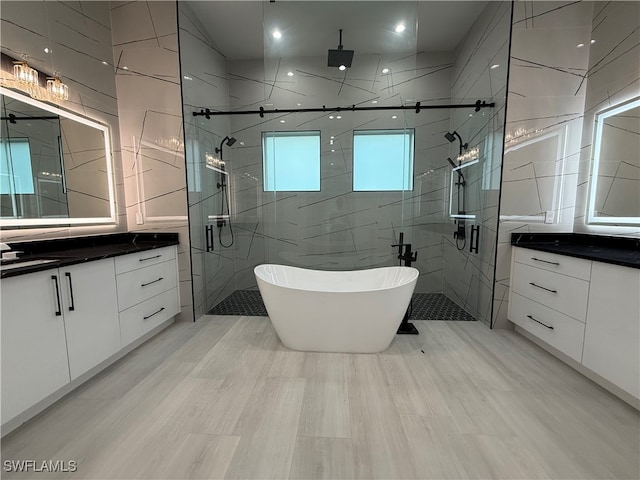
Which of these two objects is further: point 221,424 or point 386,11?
point 386,11

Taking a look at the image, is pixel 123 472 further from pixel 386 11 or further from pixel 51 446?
pixel 386 11

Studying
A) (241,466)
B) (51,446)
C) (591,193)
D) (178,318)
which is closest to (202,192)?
(178,318)

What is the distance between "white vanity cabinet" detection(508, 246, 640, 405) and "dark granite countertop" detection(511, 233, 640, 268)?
0.13ft

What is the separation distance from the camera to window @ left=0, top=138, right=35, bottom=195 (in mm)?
1669

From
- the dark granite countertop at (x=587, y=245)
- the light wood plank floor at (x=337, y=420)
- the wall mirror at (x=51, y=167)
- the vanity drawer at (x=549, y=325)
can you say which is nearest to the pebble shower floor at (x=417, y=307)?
the vanity drawer at (x=549, y=325)

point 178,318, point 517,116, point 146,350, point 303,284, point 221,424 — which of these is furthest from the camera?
point 178,318

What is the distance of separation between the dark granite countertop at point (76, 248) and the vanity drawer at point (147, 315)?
463 mm

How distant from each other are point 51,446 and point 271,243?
6.54 ft

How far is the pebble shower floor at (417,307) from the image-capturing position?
2822 millimetres

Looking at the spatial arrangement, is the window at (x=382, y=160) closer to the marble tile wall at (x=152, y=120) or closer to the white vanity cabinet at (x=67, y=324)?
the marble tile wall at (x=152, y=120)

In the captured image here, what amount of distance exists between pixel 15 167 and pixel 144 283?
3.64 ft

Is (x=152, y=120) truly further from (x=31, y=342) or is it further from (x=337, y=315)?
(x=337, y=315)

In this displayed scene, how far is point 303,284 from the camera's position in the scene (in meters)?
2.52

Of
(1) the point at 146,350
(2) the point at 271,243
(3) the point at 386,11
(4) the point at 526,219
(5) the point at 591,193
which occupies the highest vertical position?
(3) the point at 386,11
